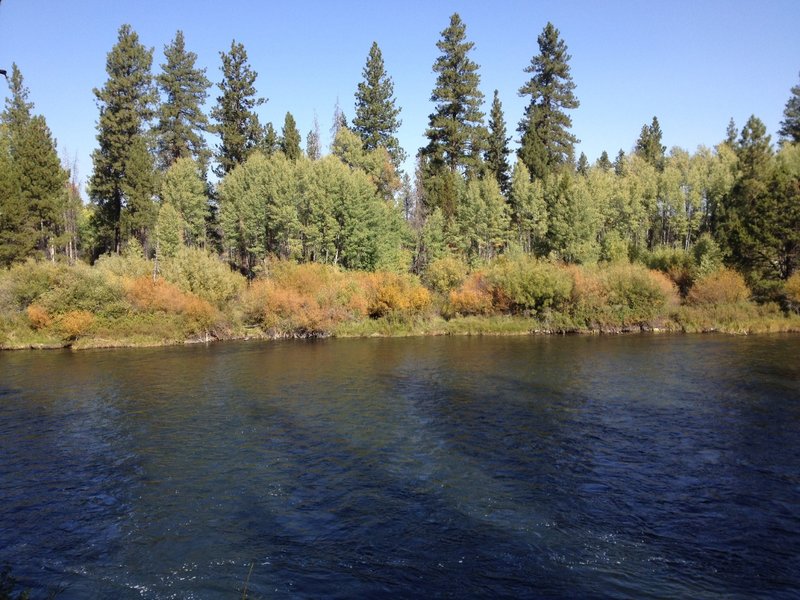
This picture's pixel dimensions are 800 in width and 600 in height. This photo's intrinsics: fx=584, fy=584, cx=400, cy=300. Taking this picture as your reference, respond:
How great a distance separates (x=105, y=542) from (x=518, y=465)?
10.9 metres

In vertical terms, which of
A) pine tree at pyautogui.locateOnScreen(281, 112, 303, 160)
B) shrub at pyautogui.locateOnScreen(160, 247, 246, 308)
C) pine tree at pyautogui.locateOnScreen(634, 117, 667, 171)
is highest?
pine tree at pyautogui.locateOnScreen(634, 117, 667, 171)

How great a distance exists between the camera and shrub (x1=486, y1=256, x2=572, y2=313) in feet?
164

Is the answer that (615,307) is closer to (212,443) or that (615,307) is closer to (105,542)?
(212,443)

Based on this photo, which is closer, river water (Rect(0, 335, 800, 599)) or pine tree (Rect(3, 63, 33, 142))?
river water (Rect(0, 335, 800, 599))

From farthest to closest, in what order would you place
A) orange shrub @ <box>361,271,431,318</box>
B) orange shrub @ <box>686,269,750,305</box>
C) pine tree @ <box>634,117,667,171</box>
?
pine tree @ <box>634,117,667,171</box> → orange shrub @ <box>361,271,431,318</box> → orange shrub @ <box>686,269,750,305</box>

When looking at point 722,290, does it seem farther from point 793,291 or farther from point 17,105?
point 17,105

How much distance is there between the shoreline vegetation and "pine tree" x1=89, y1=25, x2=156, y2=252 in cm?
1128

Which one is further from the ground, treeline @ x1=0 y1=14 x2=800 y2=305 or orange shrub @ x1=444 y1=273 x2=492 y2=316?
treeline @ x1=0 y1=14 x2=800 y2=305

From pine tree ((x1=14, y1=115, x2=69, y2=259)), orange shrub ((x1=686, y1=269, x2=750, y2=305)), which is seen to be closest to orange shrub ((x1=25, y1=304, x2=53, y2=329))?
pine tree ((x1=14, y1=115, x2=69, y2=259))

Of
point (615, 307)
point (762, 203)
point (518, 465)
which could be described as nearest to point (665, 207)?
point (762, 203)

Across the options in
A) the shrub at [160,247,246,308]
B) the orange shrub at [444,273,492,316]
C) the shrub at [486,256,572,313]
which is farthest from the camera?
the orange shrub at [444,273,492,316]

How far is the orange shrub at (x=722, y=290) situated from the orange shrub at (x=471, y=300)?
17.8 m

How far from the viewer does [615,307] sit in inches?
1957

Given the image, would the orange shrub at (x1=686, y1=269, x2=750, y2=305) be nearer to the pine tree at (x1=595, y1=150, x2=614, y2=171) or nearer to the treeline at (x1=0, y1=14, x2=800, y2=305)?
the treeline at (x1=0, y1=14, x2=800, y2=305)
